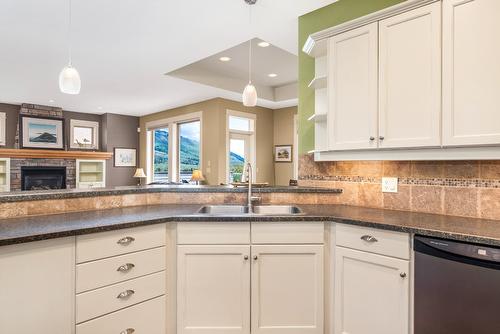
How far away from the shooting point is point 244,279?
1879 mm

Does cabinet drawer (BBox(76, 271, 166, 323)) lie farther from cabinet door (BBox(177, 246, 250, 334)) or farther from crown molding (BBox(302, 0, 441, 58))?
crown molding (BBox(302, 0, 441, 58))

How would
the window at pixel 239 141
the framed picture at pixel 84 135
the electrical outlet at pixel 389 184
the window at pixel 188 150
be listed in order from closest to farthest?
the electrical outlet at pixel 389 184, the window at pixel 239 141, the window at pixel 188 150, the framed picture at pixel 84 135

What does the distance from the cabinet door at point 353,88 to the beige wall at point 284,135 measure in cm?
435

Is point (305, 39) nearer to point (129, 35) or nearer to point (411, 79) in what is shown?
point (411, 79)

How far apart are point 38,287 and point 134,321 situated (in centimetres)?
58

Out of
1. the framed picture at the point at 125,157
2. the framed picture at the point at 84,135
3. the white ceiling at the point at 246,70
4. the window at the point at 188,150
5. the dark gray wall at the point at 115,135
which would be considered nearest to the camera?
the white ceiling at the point at 246,70

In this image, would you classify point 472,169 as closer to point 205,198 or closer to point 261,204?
point 261,204

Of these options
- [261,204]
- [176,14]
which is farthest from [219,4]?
[261,204]

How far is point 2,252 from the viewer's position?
129 cm

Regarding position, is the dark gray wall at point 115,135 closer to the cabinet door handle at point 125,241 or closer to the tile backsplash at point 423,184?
the tile backsplash at point 423,184

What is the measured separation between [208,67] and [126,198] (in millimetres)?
3243

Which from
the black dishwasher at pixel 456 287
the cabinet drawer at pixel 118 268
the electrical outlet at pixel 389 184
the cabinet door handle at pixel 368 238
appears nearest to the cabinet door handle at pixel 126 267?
the cabinet drawer at pixel 118 268

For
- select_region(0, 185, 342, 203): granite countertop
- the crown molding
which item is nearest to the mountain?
select_region(0, 185, 342, 203): granite countertop

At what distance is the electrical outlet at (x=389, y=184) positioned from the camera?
7.15ft
